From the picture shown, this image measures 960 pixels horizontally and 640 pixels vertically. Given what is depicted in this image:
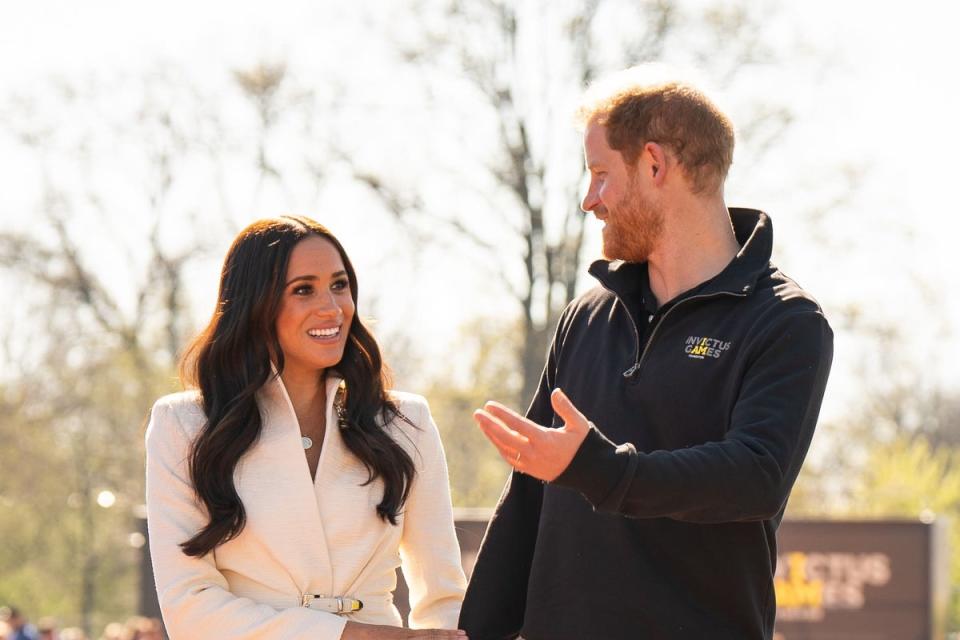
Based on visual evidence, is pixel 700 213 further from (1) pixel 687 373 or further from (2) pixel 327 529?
(2) pixel 327 529

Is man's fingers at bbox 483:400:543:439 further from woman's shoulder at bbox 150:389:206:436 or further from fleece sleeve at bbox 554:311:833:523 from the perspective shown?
woman's shoulder at bbox 150:389:206:436

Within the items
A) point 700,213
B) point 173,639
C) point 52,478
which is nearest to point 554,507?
point 700,213

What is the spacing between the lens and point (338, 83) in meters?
21.0

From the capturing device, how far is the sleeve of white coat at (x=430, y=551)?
474 centimetres

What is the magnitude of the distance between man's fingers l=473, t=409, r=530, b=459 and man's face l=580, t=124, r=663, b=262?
33.5 inches

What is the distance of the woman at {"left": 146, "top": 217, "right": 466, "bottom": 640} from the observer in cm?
441

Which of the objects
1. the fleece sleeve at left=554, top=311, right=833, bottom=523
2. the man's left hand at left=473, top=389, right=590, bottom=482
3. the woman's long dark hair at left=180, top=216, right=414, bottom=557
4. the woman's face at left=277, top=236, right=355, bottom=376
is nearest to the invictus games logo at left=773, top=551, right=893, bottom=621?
the woman's long dark hair at left=180, top=216, right=414, bottom=557

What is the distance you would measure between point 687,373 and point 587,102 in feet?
2.43

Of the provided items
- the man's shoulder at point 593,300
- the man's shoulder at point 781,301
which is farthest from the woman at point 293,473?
the man's shoulder at point 781,301

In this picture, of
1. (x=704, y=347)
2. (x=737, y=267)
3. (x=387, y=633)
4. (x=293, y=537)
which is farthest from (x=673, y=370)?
(x=293, y=537)

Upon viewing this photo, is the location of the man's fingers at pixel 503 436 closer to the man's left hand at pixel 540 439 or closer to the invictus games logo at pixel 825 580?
the man's left hand at pixel 540 439

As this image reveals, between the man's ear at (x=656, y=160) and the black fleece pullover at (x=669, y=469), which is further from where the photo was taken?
the man's ear at (x=656, y=160)

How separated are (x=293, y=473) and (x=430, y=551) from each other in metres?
0.48

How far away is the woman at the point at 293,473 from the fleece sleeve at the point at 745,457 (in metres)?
1.20
